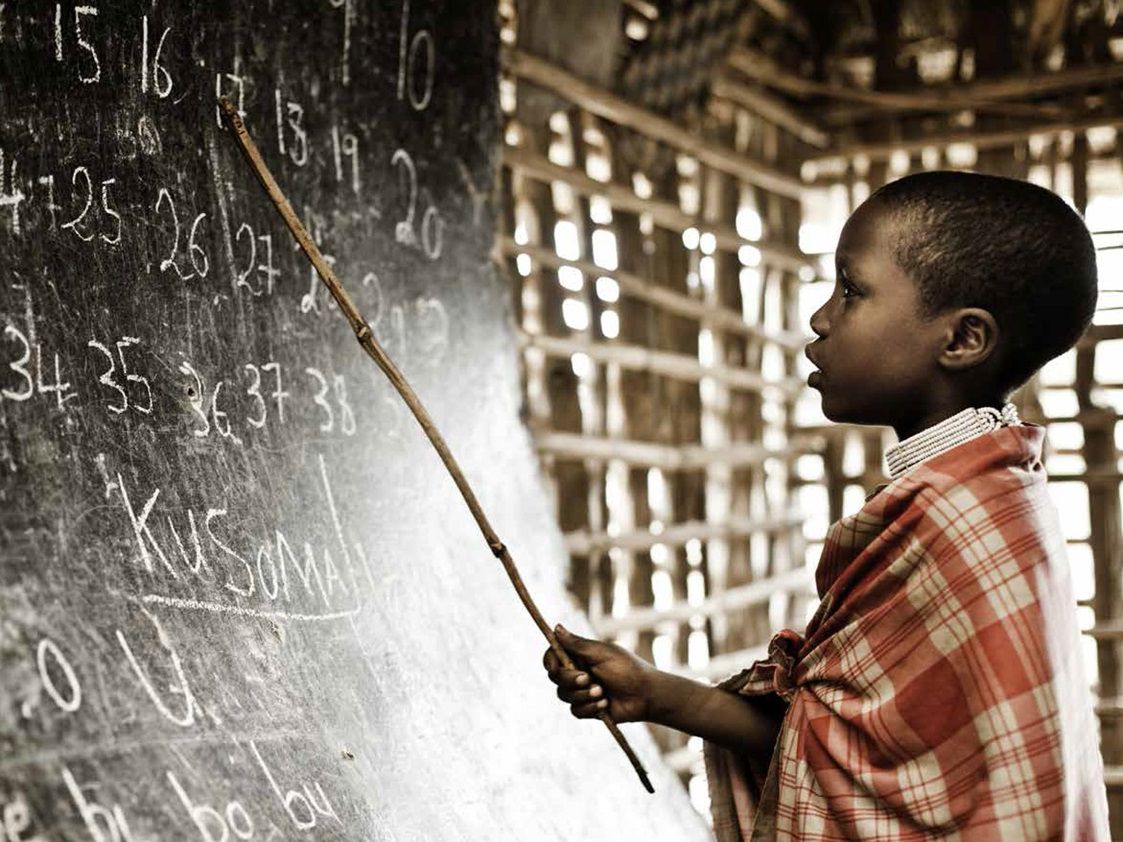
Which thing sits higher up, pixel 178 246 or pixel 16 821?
pixel 178 246

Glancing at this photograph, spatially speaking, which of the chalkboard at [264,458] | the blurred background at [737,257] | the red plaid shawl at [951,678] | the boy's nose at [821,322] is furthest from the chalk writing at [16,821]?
the blurred background at [737,257]

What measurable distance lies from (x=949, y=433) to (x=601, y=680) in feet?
1.24

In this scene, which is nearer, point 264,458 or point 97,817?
point 97,817

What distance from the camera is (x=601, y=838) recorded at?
61.8 inches

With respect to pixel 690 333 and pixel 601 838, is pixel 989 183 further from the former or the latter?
pixel 690 333

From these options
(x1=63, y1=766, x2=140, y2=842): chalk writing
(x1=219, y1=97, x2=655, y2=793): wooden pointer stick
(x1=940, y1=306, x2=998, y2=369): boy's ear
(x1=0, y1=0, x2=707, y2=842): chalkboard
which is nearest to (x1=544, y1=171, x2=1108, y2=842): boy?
(x1=940, y1=306, x2=998, y2=369): boy's ear

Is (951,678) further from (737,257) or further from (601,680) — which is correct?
(737,257)

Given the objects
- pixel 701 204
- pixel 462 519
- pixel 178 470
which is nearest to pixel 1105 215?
pixel 701 204

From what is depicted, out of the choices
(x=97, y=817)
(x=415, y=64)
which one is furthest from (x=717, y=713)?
(x=415, y=64)

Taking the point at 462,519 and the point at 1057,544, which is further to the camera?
the point at 462,519

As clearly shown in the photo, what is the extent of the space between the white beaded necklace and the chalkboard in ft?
1.77

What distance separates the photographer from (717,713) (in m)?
1.34

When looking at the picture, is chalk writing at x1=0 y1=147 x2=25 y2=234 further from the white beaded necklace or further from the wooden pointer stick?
the white beaded necklace

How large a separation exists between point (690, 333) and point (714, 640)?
0.72 m
